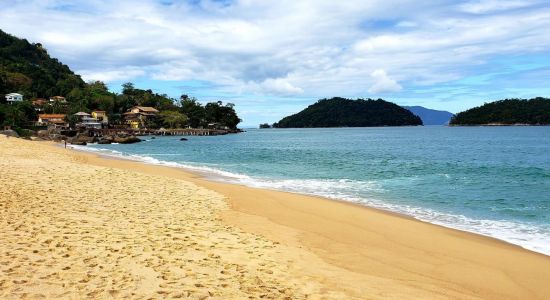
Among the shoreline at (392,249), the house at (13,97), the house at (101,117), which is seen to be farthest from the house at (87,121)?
the shoreline at (392,249)

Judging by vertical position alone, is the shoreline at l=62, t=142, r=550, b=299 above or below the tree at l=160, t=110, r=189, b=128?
below

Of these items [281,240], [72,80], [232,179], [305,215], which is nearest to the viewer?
[281,240]

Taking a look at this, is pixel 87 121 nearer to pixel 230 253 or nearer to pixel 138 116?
pixel 138 116

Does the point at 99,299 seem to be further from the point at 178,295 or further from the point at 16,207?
the point at 16,207

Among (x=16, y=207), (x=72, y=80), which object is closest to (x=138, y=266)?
(x=16, y=207)

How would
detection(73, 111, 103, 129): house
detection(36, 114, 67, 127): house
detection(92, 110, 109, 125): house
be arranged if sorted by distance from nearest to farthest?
detection(36, 114, 67, 127): house < detection(73, 111, 103, 129): house < detection(92, 110, 109, 125): house

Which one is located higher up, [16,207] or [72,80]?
[72,80]

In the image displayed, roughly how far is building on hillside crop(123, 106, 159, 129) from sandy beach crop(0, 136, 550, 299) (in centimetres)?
14718

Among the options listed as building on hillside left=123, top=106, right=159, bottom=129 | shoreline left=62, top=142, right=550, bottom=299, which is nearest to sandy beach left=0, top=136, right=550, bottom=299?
shoreline left=62, top=142, right=550, bottom=299

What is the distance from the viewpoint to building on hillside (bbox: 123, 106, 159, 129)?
156750 mm

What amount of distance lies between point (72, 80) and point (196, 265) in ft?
674

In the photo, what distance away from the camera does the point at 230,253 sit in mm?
8961

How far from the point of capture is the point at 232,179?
1075 inches

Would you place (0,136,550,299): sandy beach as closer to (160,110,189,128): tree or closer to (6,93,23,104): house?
(6,93,23,104): house
